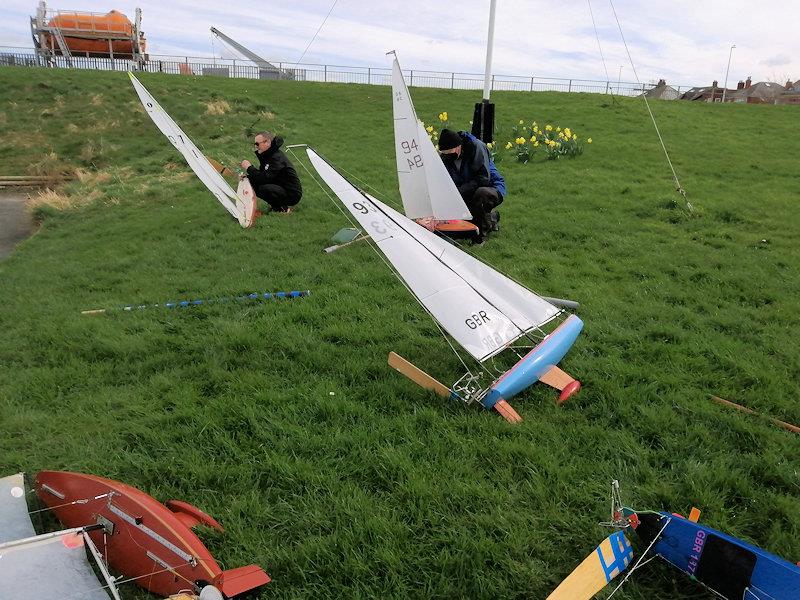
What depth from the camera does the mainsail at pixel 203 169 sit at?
7449 millimetres

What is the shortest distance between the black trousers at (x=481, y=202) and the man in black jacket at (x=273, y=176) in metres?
3.17

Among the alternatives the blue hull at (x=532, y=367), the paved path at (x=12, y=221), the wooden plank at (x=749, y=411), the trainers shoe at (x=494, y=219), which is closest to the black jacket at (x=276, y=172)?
the trainers shoe at (x=494, y=219)

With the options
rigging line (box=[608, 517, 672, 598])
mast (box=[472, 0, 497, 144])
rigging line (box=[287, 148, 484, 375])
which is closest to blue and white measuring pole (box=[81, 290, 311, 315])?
rigging line (box=[287, 148, 484, 375])

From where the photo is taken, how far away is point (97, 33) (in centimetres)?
2912

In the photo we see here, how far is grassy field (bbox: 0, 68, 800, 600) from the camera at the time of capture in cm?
265

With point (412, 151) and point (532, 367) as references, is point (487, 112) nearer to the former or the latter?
point (412, 151)

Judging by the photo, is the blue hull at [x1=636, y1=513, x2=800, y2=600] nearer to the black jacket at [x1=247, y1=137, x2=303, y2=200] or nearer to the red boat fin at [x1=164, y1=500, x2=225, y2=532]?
the red boat fin at [x1=164, y1=500, x2=225, y2=532]

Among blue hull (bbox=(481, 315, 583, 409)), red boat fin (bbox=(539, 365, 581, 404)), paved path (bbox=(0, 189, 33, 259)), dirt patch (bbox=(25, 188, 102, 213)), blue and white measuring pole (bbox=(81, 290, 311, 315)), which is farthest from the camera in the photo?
dirt patch (bbox=(25, 188, 102, 213))

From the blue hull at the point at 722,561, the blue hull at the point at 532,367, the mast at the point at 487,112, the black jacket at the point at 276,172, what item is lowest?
the blue hull at the point at 722,561

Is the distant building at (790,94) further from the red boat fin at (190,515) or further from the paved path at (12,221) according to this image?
the red boat fin at (190,515)

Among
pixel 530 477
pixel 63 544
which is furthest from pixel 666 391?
pixel 63 544

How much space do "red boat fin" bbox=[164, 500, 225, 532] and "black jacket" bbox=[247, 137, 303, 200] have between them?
6.83 metres

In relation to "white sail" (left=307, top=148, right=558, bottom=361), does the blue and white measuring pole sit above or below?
below

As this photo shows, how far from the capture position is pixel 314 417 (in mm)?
3637
